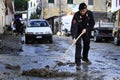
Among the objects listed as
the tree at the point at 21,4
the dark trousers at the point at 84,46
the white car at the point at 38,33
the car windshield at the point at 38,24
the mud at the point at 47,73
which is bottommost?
the tree at the point at 21,4

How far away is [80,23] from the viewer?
1237 centimetres

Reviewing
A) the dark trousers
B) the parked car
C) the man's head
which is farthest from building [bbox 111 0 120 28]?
the man's head

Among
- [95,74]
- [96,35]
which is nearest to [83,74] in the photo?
[95,74]

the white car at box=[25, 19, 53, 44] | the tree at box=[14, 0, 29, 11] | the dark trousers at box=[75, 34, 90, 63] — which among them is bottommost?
the tree at box=[14, 0, 29, 11]

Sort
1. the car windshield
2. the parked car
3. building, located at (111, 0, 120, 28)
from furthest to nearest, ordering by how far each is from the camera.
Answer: building, located at (111, 0, 120, 28) → the parked car → the car windshield

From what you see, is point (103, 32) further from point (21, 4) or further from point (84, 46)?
point (21, 4)

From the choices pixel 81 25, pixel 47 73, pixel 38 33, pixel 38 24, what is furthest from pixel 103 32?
pixel 47 73

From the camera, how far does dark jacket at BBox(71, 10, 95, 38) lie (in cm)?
1223

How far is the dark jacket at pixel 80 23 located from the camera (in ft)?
40.1

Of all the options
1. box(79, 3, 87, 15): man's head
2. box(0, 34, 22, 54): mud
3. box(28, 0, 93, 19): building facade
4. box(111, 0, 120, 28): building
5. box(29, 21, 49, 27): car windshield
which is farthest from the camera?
box(28, 0, 93, 19): building facade

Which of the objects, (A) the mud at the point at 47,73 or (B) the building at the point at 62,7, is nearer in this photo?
(A) the mud at the point at 47,73

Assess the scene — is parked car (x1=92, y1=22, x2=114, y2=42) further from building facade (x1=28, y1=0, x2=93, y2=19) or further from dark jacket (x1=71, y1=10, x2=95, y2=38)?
building facade (x1=28, y1=0, x2=93, y2=19)

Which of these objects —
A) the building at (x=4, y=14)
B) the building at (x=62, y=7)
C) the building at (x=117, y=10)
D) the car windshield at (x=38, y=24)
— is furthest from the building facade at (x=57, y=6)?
the car windshield at (x=38, y=24)

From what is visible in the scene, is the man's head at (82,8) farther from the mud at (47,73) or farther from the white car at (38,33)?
the white car at (38,33)
